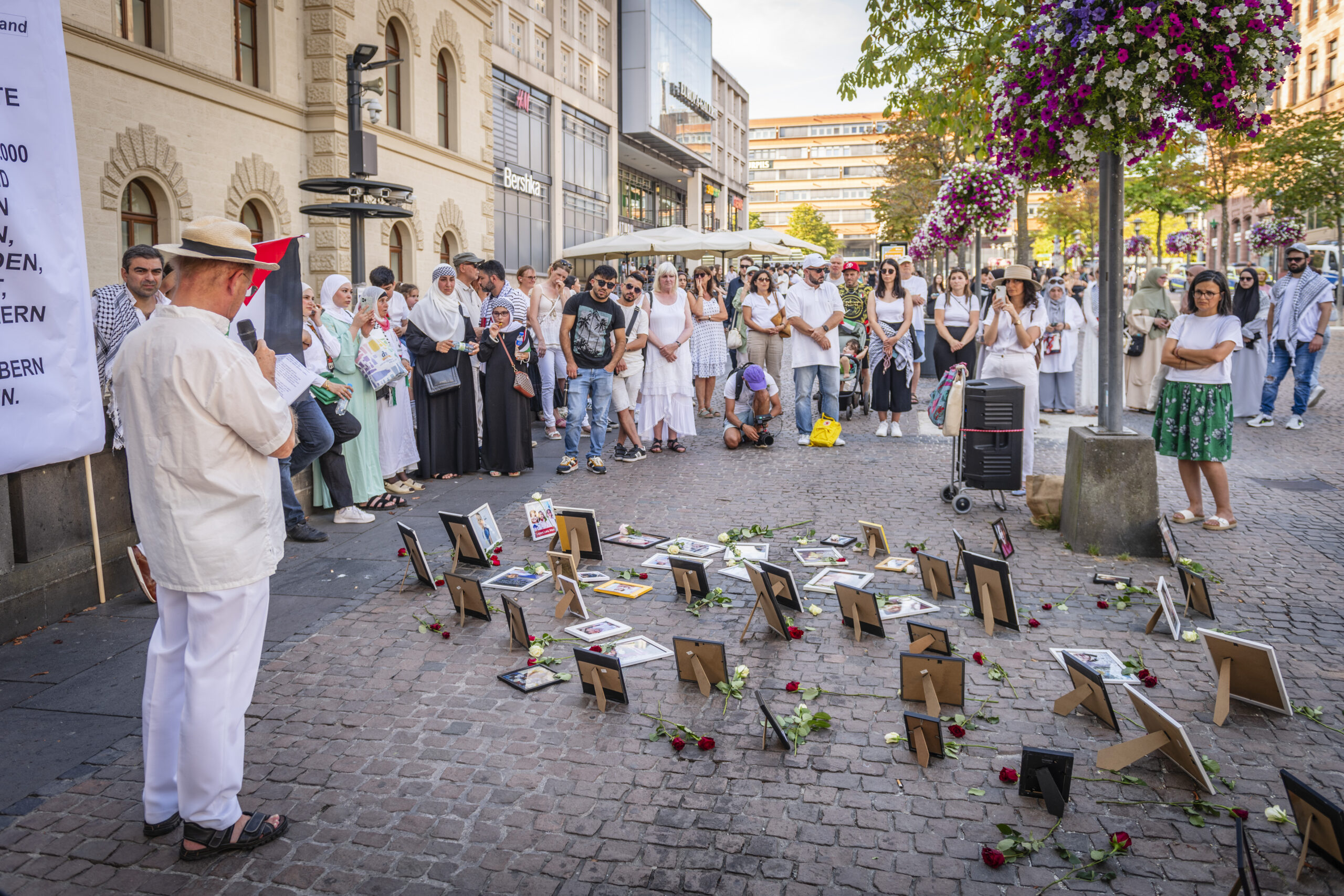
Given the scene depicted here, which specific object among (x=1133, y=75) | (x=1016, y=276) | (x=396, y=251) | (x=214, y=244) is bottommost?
(x=214, y=244)

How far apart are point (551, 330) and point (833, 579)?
7.96 metres

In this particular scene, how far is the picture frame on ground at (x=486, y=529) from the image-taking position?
664 cm

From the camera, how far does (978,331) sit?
12.0m

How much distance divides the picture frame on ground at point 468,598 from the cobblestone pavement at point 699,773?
11 centimetres

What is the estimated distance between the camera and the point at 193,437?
3.15m

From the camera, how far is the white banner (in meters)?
3.83

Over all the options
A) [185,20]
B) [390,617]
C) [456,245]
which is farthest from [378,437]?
[456,245]

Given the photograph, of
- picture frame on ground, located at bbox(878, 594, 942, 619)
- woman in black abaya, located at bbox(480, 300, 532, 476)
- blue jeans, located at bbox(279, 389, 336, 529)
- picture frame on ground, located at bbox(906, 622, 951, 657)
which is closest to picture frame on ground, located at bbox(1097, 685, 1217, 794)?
picture frame on ground, located at bbox(906, 622, 951, 657)

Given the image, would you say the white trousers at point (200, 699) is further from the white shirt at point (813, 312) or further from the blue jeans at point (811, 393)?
the blue jeans at point (811, 393)

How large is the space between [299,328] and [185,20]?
14.2 m

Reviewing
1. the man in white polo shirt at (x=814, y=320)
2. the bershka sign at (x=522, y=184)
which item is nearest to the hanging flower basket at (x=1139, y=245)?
the bershka sign at (x=522, y=184)

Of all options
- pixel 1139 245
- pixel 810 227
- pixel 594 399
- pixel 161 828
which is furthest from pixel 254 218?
pixel 810 227

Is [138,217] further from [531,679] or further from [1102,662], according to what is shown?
[1102,662]

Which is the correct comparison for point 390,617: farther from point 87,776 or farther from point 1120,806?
point 1120,806
